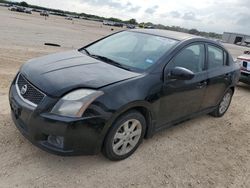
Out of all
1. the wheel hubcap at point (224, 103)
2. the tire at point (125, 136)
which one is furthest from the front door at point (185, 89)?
the wheel hubcap at point (224, 103)

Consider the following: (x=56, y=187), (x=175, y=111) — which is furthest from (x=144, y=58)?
(x=56, y=187)

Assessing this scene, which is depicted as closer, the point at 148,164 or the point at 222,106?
the point at 148,164

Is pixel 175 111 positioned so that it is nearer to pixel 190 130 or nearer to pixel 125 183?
pixel 190 130

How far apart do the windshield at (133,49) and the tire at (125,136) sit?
0.73m

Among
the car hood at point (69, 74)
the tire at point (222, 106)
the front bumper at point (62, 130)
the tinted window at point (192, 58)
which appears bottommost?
the tire at point (222, 106)

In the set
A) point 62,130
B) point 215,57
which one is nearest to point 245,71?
point 215,57

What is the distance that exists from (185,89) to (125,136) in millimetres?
1250

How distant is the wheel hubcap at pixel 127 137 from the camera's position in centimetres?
339

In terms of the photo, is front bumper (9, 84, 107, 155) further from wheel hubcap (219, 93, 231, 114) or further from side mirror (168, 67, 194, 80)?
wheel hubcap (219, 93, 231, 114)

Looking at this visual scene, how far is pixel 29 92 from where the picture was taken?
317 cm

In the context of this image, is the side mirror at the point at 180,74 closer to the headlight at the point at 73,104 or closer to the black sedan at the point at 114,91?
the black sedan at the point at 114,91

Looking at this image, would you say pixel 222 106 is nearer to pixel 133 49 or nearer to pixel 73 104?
pixel 133 49

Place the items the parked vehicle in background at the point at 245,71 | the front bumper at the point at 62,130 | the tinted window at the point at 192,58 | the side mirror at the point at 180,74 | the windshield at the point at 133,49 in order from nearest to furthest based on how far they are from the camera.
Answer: the front bumper at the point at 62,130
the side mirror at the point at 180,74
the windshield at the point at 133,49
the tinted window at the point at 192,58
the parked vehicle in background at the point at 245,71

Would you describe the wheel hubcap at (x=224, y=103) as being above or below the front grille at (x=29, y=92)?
below
